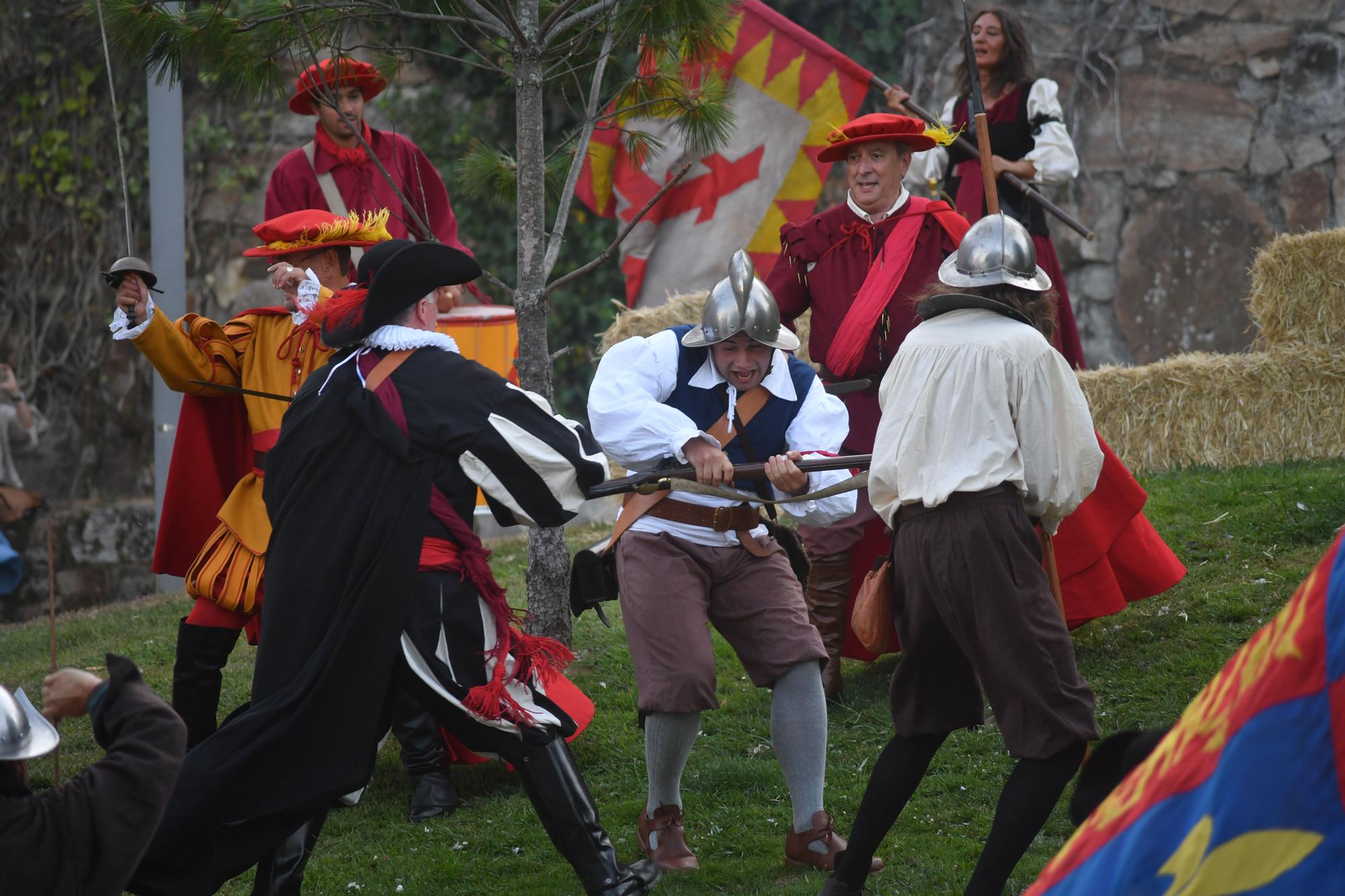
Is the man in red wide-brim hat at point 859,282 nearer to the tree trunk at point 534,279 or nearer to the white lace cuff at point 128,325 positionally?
the tree trunk at point 534,279

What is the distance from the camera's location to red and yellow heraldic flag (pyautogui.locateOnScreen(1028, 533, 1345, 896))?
5.41ft

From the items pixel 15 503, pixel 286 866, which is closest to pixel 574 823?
pixel 286 866

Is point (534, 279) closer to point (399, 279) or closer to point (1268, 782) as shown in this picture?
point (399, 279)

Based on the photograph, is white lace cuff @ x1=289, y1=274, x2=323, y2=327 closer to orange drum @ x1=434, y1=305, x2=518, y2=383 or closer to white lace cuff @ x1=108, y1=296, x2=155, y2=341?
white lace cuff @ x1=108, y1=296, x2=155, y2=341

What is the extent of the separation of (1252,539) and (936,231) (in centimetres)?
198

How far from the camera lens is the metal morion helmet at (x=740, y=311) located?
4031 millimetres

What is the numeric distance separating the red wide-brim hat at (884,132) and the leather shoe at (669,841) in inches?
91.7

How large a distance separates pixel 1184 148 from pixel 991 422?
767 cm

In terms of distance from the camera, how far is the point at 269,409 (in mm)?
4625

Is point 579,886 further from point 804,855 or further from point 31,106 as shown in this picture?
point 31,106

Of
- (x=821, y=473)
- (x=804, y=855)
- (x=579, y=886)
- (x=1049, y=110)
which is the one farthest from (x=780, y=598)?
(x=1049, y=110)

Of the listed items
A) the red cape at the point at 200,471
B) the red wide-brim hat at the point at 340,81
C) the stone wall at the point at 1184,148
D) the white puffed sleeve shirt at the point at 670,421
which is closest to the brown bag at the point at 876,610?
the white puffed sleeve shirt at the point at 670,421

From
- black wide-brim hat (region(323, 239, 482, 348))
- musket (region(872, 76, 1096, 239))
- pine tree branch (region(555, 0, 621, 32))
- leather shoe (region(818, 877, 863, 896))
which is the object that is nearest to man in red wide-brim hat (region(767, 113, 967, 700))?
musket (region(872, 76, 1096, 239))

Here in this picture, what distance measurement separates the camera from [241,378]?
15.5 ft
